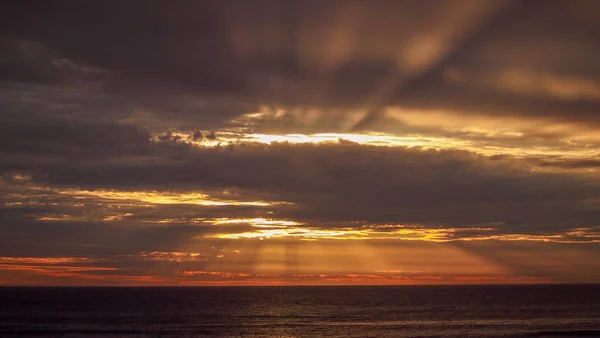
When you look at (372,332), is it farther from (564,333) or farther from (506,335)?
(564,333)

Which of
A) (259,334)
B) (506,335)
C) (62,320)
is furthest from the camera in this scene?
(62,320)

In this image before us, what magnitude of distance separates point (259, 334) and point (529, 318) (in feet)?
151

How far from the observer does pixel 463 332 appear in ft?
247

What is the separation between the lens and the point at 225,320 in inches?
3937

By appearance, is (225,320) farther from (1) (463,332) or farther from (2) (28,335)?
(1) (463,332)

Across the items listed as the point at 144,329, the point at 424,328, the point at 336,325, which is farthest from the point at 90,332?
the point at 424,328

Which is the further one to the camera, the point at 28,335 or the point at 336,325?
the point at 336,325

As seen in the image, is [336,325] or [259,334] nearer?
[259,334]

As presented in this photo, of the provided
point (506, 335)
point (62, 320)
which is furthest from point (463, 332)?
point (62, 320)

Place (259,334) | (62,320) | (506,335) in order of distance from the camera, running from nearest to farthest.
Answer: (506,335), (259,334), (62,320)

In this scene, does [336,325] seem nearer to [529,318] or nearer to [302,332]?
[302,332]

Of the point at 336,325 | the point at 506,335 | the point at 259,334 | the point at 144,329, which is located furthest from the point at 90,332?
the point at 506,335

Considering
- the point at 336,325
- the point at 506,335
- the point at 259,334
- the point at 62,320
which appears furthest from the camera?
the point at 62,320

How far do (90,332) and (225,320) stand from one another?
25.7m
